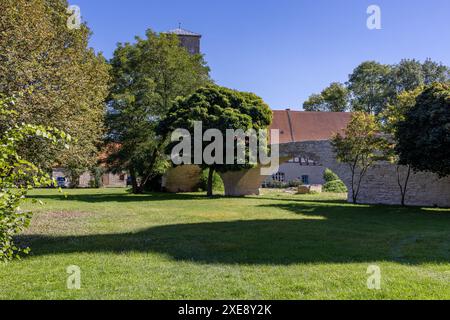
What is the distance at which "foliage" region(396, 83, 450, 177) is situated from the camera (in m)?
15.6

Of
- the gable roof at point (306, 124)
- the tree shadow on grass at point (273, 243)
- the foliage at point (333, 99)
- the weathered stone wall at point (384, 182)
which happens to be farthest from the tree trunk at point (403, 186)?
the foliage at point (333, 99)

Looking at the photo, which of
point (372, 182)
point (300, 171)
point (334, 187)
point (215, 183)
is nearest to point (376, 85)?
point (300, 171)

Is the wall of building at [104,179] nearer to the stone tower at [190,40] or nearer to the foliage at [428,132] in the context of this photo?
the stone tower at [190,40]

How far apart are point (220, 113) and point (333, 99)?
126ft

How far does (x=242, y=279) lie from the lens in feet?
18.5

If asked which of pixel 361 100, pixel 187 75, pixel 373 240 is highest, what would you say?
pixel 361 100

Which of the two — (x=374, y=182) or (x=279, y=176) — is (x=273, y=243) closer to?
(x=374, y=182)

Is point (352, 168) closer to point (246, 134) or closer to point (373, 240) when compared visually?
point (246, 134)

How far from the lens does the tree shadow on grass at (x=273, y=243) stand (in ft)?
23.8

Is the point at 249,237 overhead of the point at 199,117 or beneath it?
beneath

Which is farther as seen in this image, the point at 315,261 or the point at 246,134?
the point at 246,134
